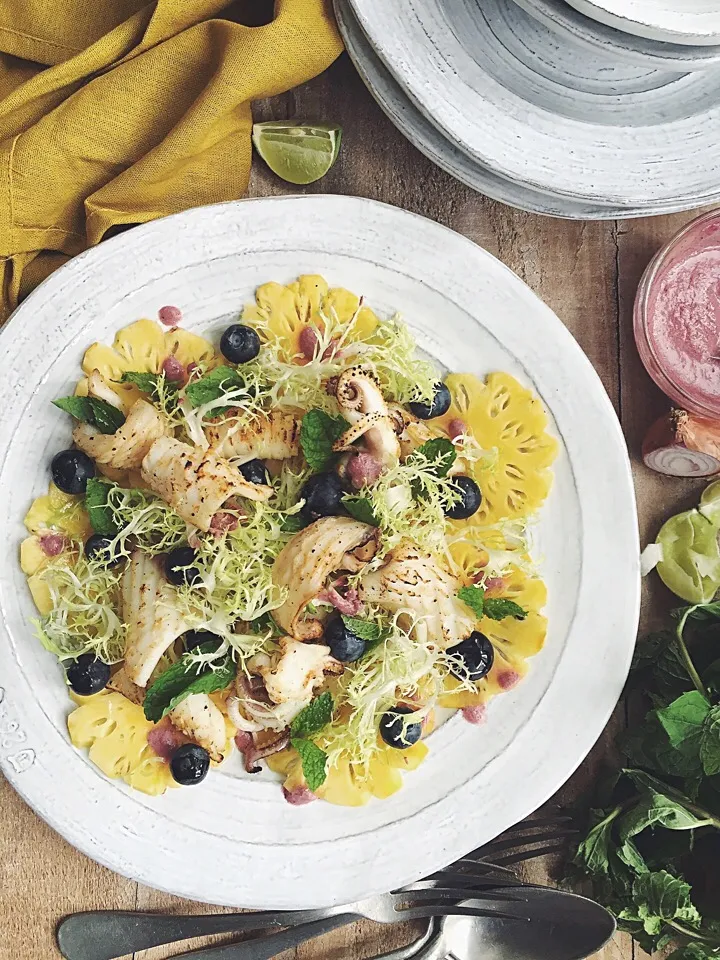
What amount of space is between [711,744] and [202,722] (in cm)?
103

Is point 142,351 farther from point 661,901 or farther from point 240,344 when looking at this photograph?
point 661,901

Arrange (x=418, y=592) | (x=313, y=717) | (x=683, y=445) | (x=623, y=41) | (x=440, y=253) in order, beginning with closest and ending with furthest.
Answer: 1. (x=623, y=41)
2. (x=418, y=592)
3. (x=313, y=717)
4. (x=440, y=253)
5. (x=683, y=445)

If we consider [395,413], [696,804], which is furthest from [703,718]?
[395,413]

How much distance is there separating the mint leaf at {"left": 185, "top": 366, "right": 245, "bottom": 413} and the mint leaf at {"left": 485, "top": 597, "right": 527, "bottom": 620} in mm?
681

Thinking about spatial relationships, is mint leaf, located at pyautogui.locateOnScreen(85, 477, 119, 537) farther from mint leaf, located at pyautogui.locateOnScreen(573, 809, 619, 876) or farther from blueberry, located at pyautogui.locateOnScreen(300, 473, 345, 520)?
mint leaf, located at pyautogui.locateOnScreen(573, 809, 619, 876)

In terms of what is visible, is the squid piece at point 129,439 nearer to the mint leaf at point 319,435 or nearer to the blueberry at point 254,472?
the blueberry at point 254,472

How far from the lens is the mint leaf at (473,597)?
173 cm

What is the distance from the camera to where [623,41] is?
1.52m

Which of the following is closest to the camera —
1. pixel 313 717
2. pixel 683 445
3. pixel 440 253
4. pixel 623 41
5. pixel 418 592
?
pixel 623 41

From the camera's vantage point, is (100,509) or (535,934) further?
(535,934)

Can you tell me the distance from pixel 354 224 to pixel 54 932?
170cm

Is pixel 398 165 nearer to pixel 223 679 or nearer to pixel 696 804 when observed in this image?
pixel 223 679

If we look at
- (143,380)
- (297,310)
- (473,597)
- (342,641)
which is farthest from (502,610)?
(143,380)

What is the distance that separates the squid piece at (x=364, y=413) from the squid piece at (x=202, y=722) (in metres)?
0.58
